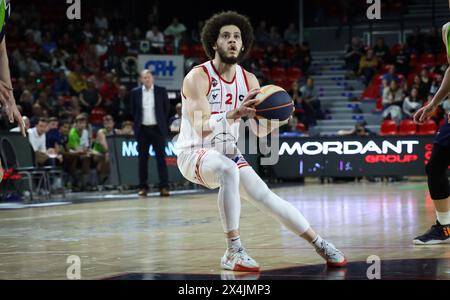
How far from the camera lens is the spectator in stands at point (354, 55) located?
26.9m

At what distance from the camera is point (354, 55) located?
88.4 feet

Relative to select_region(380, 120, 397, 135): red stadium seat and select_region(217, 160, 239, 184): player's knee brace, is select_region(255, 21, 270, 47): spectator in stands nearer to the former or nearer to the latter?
select_region(380, 120, 397, 135): red stadium seat

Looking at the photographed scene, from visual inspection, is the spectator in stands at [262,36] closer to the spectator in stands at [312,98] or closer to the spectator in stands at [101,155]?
the spectator in stands at [312,98]

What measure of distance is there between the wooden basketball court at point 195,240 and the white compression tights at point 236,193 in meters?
0.32

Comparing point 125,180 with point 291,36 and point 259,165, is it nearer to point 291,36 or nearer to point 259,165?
point 259,165

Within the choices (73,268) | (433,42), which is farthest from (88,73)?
(73,268)

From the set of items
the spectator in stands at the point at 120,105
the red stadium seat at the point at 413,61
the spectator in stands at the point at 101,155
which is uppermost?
the red stadium seat at the point at 413,61

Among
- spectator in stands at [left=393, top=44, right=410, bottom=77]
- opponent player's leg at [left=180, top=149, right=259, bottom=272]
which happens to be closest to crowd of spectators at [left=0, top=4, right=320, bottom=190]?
spectator in stands at [left=393, top=44, right=410, bottom=77]

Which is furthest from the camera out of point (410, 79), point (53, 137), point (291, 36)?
point (291, 36)

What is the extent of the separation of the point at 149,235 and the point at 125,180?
921cm

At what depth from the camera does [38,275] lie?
18.5 feet

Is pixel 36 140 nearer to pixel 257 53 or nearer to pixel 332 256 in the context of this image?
pixel 332 256

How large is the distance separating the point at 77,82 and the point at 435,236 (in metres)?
17.3

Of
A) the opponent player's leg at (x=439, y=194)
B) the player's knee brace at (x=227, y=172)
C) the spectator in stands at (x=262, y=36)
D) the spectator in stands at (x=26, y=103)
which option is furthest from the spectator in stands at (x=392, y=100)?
the player's knee brace at (x=227, y=172)
